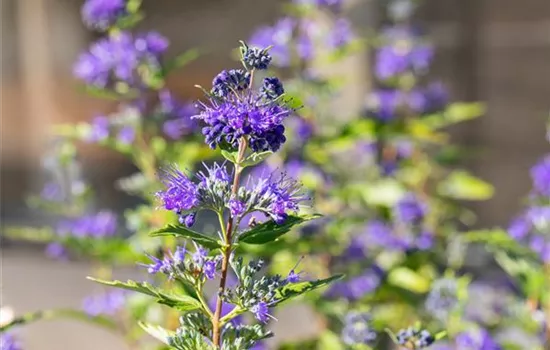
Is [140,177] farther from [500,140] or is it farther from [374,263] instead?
[500,140]

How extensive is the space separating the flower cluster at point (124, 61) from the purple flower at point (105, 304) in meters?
0.46

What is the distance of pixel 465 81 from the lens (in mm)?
3643

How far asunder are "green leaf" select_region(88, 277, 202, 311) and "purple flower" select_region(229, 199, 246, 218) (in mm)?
133

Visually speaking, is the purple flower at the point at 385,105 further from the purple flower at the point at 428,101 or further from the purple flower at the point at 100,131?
the purple flower at the point at 100,131

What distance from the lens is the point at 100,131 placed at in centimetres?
182

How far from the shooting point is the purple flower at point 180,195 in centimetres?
106

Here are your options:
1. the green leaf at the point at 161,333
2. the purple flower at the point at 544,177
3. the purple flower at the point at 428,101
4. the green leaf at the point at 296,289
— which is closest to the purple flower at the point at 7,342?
the green leaf at the point at 161,333

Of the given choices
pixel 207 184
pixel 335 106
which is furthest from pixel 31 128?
pixel 207 184

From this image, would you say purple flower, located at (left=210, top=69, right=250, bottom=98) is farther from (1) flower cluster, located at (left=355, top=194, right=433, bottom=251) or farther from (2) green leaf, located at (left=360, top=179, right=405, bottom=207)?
(1) flower cluster, located at (left=355, top=194, right=433, bottom=251)

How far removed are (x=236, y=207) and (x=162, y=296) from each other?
5.8 inches

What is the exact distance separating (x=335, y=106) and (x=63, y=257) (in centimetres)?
154

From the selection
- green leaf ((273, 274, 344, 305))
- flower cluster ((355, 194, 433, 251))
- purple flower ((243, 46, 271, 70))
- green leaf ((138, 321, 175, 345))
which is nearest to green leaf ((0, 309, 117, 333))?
green leaf ((138, 321, 175, 345))

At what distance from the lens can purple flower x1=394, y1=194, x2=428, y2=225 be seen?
7.45ft

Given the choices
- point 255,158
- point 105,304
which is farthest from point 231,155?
point 105,304
